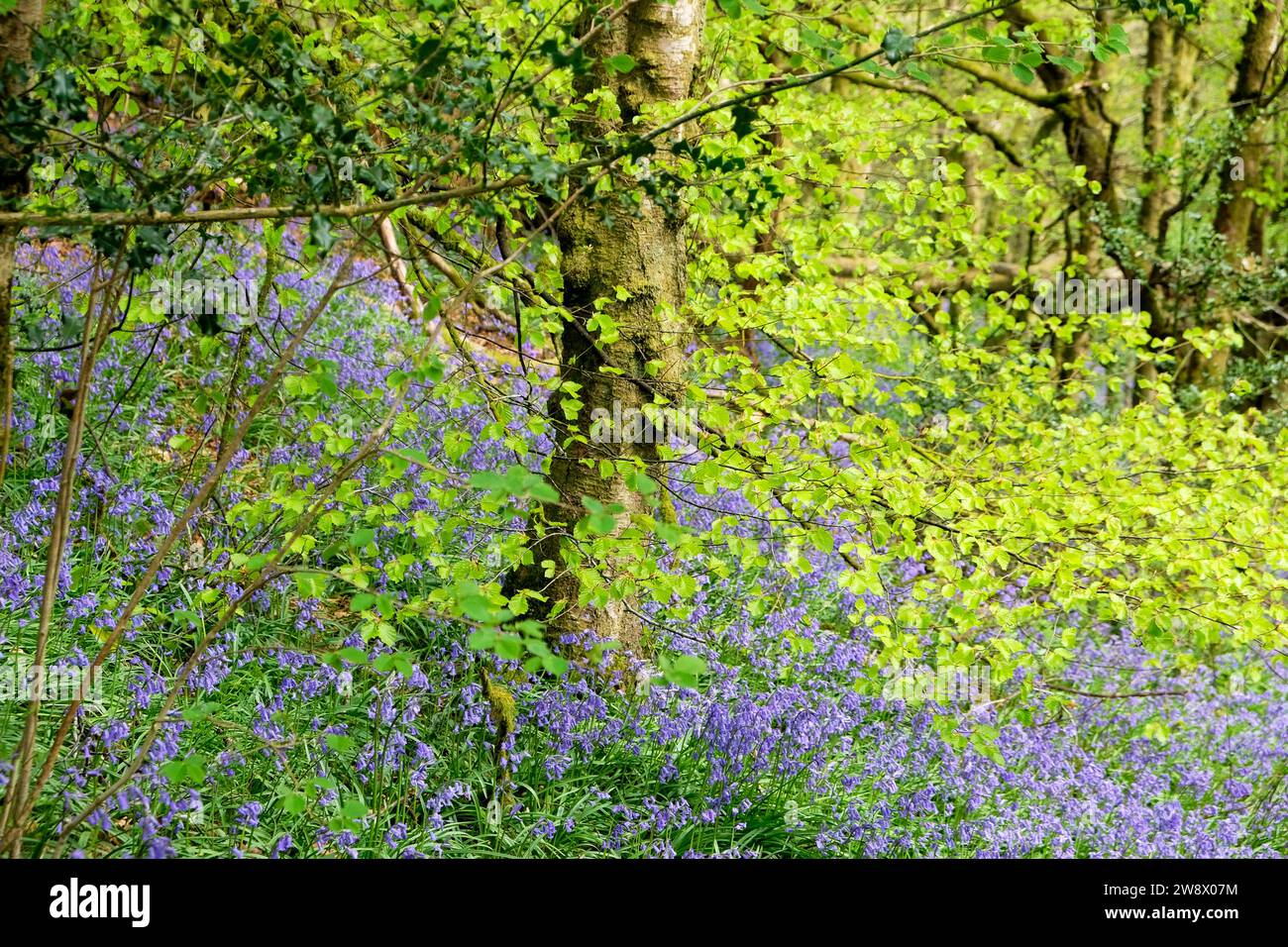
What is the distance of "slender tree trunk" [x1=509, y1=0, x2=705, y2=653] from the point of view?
4.03 m

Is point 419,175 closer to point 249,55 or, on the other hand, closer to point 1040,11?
point 249,55

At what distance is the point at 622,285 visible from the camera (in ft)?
13.5

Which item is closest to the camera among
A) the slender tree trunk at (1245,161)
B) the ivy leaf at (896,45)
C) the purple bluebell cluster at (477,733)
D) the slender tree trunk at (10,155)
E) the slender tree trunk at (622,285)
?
the ivy leaf at (896,45)

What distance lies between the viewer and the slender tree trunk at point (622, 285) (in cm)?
403

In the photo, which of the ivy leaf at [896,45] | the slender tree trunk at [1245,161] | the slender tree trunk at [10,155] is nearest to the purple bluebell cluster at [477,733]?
the slender tree trunk at [10,155]

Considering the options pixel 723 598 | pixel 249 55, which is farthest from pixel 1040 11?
pixel 249 55

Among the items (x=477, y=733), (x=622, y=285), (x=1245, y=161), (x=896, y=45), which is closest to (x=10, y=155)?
(x=896, y=45)

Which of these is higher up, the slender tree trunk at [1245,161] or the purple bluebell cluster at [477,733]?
the slender tree trunk at [1245,161]

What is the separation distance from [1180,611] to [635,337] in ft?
7.30

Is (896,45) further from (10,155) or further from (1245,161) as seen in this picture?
(1245,161)

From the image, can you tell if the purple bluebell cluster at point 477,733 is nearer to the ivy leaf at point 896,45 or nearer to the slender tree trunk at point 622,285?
the slender tree trunk at point 622,285

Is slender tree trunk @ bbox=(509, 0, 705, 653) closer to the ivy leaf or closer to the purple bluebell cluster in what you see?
the purple bluebell cluster

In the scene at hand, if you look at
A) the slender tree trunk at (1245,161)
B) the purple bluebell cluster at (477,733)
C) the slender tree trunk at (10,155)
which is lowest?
the purple bluebell cluster at (477,733)

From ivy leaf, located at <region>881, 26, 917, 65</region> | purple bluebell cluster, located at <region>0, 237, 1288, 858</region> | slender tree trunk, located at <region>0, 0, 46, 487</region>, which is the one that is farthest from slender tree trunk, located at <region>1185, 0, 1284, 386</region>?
slender tree trunk, located at <region>0, 0, 46, 487</region>
